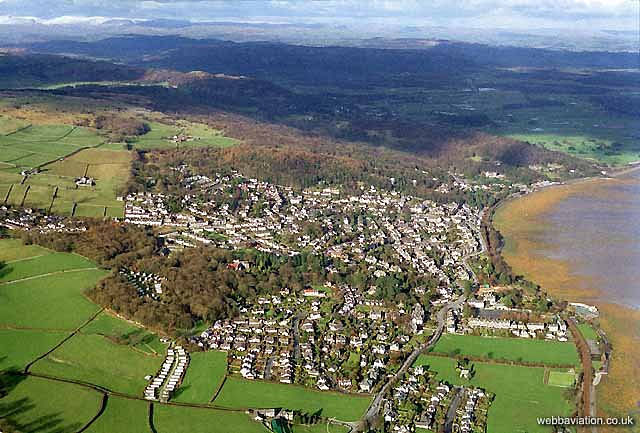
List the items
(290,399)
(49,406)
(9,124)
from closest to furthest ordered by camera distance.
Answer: (49,406) < (290,399) < (9,124)

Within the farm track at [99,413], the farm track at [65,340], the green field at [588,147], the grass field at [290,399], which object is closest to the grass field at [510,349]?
the grass field at [290,399]

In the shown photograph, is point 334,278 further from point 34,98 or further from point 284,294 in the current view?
point 34,98

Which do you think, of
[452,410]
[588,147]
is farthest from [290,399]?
[588,147]

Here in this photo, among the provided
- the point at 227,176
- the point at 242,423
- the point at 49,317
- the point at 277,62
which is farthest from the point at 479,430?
the point at 277,62

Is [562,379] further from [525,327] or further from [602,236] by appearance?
[602,236]

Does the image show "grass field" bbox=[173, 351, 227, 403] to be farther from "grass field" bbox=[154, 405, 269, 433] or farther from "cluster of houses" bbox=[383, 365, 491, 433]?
"cluster of houses" bbox=[383, 365, 491, 433]

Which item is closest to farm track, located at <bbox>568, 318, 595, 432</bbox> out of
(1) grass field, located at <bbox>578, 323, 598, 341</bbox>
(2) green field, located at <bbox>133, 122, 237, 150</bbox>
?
(1) grass field, located at <bbox>578, 323, 598, 341</bbox>
